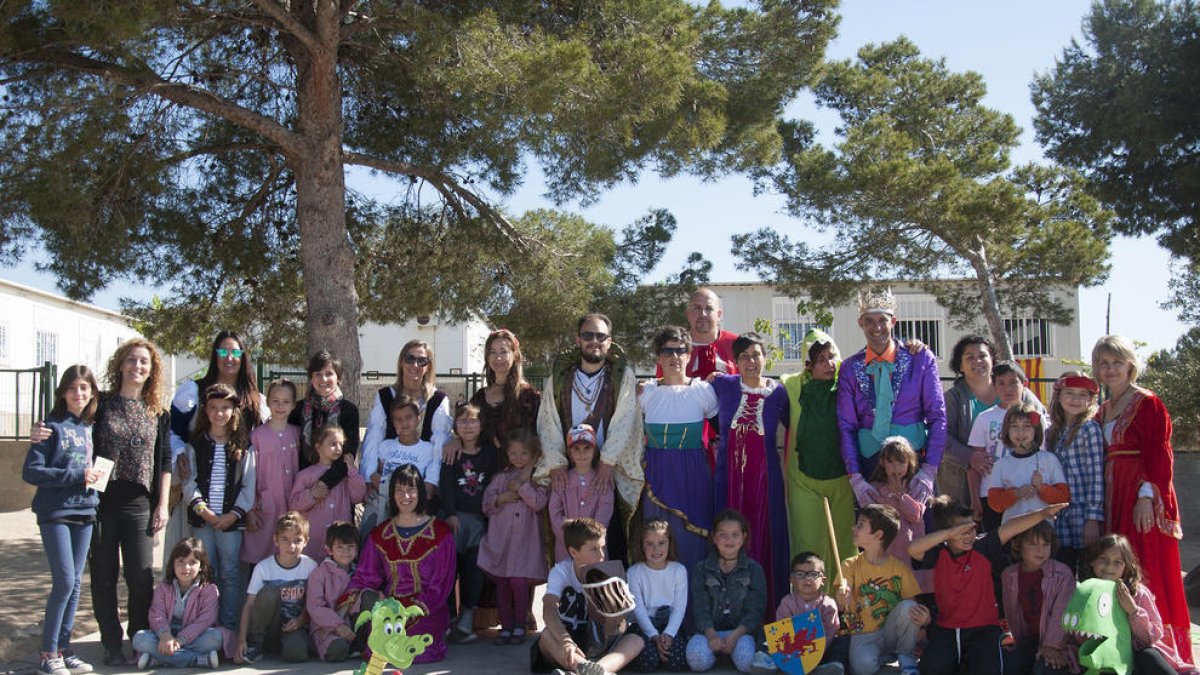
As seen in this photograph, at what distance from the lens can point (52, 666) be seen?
4.93 m

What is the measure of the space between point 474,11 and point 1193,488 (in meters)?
8.81

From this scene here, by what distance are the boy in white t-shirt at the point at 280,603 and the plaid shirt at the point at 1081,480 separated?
3.84 metres

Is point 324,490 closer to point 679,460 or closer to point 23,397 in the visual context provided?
point 679,460

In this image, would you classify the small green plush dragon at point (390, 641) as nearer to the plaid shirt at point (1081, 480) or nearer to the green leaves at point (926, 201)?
the plaid shirt at point (1081, 480)

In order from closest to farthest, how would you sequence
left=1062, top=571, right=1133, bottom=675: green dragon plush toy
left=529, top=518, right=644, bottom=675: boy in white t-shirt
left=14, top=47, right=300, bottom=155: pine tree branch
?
1. left=1062, top=571, right=1133, bottom=675: green dragon plush toy
2. left=529, top=518, right=644, bottom=675: boy in white t-shirt
3. left=14, top=47, right=300, bottom=155: pine tree branch

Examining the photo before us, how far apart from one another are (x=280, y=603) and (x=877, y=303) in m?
3.50

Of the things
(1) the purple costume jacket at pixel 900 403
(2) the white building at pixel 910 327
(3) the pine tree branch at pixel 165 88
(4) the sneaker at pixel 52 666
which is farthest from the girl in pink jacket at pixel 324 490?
(2) the white building at pixel 910 327

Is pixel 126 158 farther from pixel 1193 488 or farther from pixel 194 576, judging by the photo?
pixel 1193 488

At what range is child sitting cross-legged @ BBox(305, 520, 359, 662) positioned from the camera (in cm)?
520

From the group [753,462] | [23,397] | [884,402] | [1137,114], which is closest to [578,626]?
[753,462]

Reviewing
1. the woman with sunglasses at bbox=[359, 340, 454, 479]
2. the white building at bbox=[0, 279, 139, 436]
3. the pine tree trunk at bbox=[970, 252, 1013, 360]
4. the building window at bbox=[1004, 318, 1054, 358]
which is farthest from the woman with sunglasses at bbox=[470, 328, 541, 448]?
the building window at bbox=[1004, 318, 1054, 358]

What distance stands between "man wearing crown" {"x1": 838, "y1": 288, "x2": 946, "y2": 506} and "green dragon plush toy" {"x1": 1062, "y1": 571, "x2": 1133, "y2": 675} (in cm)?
106

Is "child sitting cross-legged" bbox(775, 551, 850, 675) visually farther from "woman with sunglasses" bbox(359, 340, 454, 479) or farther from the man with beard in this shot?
"woman with sunglasses" bbox(359, 340, 454, 479)

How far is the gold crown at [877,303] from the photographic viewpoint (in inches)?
219
